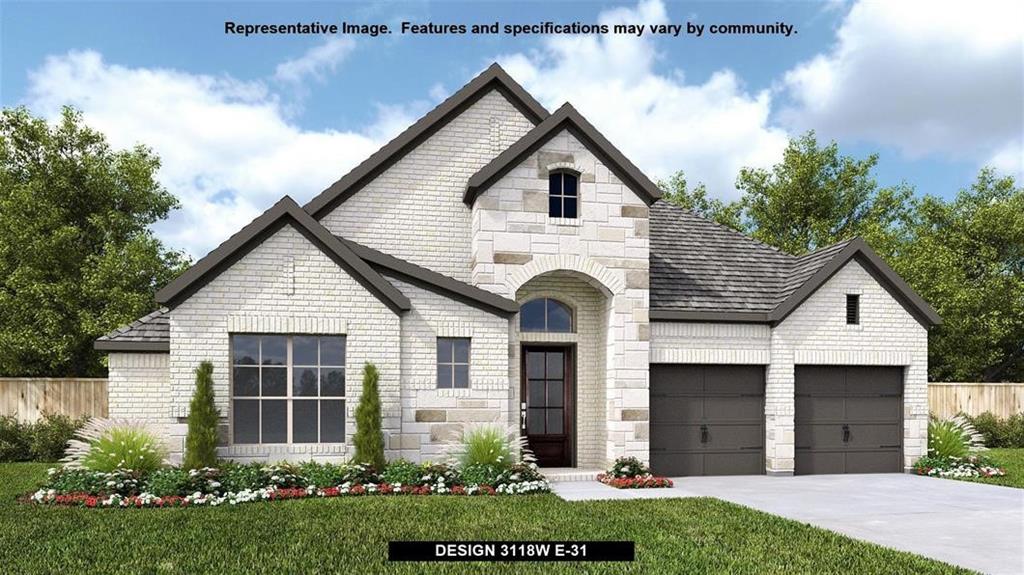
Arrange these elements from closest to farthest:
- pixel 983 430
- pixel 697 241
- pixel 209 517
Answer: pixel 209 517 < pixel 697 241 < pixel 983 430

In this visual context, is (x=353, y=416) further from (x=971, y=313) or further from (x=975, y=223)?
(x=975, y=223)

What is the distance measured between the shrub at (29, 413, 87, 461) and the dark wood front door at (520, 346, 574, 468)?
11.1m

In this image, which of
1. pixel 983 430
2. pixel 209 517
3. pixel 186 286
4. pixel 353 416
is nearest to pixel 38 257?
pixel 186 286

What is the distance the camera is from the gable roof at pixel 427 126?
15.8 meters

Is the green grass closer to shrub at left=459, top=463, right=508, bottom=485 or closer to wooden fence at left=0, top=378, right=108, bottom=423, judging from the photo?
shrub at left=459, top=463, right=508, bottom=485

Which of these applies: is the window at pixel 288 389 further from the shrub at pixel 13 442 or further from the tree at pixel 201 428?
the shrub at pixel 13 442

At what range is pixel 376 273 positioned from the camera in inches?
552

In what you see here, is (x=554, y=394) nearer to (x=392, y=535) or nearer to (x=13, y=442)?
(x=392, y=535)

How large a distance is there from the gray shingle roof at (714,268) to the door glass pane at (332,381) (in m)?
6.28

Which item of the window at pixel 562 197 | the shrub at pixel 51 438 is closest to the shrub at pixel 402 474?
the window at pixel 562 197

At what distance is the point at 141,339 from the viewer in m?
14.0

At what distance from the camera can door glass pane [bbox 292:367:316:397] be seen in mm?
13555

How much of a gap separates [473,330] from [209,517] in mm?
5689

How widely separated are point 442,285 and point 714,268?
673cm
